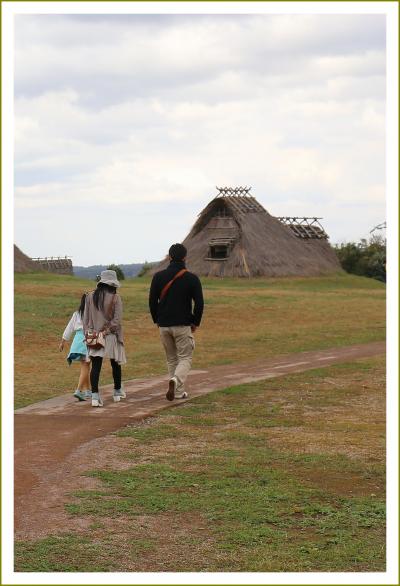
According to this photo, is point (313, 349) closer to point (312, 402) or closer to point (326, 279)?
point (312, 402)

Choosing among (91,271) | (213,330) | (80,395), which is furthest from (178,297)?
(91,271)

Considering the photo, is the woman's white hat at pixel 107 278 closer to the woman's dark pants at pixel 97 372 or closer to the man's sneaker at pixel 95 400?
the woman's dark pants at pixel 97 372

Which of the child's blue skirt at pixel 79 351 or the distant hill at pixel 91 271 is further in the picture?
the distant hill at pixel 91 271

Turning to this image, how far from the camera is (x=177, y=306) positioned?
11.1 m

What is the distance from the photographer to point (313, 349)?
60.9ft

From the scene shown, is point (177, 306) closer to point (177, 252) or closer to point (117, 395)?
point (177, 252)

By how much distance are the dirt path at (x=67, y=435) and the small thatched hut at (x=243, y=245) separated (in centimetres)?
3735

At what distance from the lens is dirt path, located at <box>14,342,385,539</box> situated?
6.68m

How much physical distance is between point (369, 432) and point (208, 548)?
4.16 m

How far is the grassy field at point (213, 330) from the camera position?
609 inches

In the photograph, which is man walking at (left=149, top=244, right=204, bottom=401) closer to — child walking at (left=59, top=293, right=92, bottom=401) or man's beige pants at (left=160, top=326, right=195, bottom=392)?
man's beige pants at (left=160, top=326, right=195, bottom=392)

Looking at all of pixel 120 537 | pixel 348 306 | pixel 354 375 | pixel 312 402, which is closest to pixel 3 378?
pixel 120 537

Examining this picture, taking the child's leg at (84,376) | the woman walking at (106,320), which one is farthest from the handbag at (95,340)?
the child's leg at (84,376)

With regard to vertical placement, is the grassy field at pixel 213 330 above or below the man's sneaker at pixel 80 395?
above
